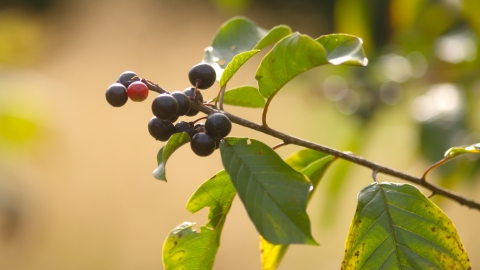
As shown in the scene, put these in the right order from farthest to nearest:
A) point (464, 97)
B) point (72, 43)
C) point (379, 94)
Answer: point (72, 43)
point (379, 94)
point (464, 97)

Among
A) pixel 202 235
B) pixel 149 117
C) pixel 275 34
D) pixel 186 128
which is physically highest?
pixel 149 117

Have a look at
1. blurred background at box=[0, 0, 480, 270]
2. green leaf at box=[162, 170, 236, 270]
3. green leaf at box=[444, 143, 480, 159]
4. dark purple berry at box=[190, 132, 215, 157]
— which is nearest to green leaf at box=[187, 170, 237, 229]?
green leaf at box=[162, 170, 236, 270]

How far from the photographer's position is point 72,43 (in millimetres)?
6871

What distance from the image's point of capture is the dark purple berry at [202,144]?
699mm

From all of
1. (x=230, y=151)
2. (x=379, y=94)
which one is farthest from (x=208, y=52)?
(x=379, y=94)

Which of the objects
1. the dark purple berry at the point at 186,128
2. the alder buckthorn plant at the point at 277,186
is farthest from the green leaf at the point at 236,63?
the dark purple berry at the point at 186,128

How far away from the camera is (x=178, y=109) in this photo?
2.32 ft

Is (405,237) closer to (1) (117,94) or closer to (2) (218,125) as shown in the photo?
(2) (218,125)

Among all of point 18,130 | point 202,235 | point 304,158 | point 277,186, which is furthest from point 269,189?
point 18,130

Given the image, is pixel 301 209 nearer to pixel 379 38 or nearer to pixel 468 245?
pixel 379 38

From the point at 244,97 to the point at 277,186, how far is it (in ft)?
0.92

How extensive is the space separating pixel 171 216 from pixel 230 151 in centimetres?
401

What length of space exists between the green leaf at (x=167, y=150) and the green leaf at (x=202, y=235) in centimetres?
12

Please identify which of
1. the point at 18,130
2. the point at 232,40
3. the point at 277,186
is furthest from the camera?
the point at 18,130
